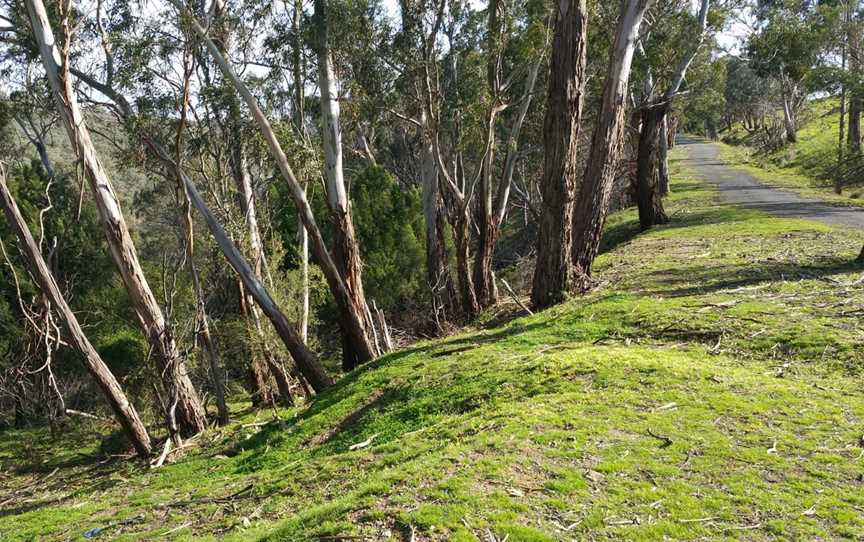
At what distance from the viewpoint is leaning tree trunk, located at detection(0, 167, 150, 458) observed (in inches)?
346

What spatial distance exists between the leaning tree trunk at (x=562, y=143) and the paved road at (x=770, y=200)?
8.20m

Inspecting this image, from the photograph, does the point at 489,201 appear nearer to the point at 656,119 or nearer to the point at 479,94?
the point at 479,94

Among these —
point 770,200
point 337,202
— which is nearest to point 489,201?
point 337,202

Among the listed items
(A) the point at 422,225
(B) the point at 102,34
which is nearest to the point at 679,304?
(B) the point at 102,34

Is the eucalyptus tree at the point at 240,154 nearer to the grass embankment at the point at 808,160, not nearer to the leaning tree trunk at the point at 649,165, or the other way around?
the leaning tree trunk at the point at 649,165

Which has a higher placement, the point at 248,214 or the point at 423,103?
the point at 423,103

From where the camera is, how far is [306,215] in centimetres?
1214

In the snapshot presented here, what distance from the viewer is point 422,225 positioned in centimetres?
2466

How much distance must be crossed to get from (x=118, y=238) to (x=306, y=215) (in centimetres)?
352

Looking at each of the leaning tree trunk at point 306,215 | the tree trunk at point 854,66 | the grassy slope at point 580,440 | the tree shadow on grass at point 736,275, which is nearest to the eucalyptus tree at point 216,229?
the leaning tree trunk at point 306,215

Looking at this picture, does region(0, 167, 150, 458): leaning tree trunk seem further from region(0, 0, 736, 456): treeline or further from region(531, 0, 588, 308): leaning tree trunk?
region(531, 0, 588, 308): leaning tree trunk

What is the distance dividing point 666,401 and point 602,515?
6.80 feet

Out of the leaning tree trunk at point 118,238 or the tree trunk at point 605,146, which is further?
the tree trunk at point 605,146

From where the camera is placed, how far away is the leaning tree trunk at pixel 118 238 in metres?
9.46
